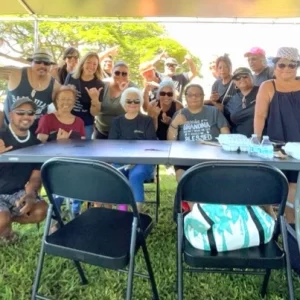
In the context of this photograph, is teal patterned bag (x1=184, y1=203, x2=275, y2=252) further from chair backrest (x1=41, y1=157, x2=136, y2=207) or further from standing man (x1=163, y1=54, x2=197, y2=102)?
standing man (x1=163, y1=54, x2=197, y2=102)

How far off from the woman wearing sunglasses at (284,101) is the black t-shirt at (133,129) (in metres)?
1.03

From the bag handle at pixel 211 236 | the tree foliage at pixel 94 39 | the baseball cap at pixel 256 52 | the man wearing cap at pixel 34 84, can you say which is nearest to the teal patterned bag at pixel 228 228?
the bag handle at pixel 211 236

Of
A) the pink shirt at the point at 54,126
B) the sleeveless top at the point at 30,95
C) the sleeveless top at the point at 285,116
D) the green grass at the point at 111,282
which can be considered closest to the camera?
the green grass at the point at 111,282

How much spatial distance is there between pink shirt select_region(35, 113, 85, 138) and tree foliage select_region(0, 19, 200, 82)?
273 inches

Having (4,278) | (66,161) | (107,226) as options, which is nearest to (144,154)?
(107,226)

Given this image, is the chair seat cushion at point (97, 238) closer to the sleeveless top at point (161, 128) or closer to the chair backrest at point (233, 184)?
the chair backrest at point (233, 184)

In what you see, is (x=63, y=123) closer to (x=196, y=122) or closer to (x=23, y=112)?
(x=23, y=112)

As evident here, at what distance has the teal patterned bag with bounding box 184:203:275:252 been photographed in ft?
4.99

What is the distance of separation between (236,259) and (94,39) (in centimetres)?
Answer: 945

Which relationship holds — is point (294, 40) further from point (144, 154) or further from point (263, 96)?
point (144, 154)

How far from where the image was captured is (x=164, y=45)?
10.5m

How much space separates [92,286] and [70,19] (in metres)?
4.23

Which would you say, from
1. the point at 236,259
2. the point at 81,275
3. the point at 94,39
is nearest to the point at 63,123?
the point at 81,275

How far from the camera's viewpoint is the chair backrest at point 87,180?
145cm
